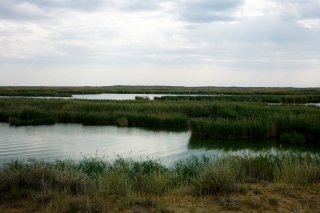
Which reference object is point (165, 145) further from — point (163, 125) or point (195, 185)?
point (195, 185)

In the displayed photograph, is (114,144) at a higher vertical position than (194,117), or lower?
lower

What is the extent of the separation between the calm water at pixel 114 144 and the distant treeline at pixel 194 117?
33.7 inches

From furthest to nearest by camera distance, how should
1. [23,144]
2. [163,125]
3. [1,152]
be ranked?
[163,125] < [23,144] < [1,152]

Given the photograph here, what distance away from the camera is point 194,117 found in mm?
24281

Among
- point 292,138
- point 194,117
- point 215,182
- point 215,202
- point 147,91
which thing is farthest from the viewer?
point 147,91

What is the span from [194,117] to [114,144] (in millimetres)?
9810

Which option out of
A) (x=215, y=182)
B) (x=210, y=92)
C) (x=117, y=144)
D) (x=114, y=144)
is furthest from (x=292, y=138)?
(x=210, y=92)

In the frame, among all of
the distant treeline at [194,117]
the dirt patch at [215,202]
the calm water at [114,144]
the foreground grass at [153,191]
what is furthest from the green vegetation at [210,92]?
the dirt patch at [215,202]

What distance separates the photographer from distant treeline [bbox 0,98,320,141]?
56.2ft

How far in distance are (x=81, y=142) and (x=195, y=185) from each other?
35.5 ft

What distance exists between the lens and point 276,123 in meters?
17.9

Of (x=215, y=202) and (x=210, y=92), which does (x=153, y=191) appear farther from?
(x=210, y=92)

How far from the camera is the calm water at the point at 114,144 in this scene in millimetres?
13172

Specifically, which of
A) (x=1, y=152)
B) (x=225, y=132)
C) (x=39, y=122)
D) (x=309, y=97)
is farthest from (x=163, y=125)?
(x=309, y=97)
